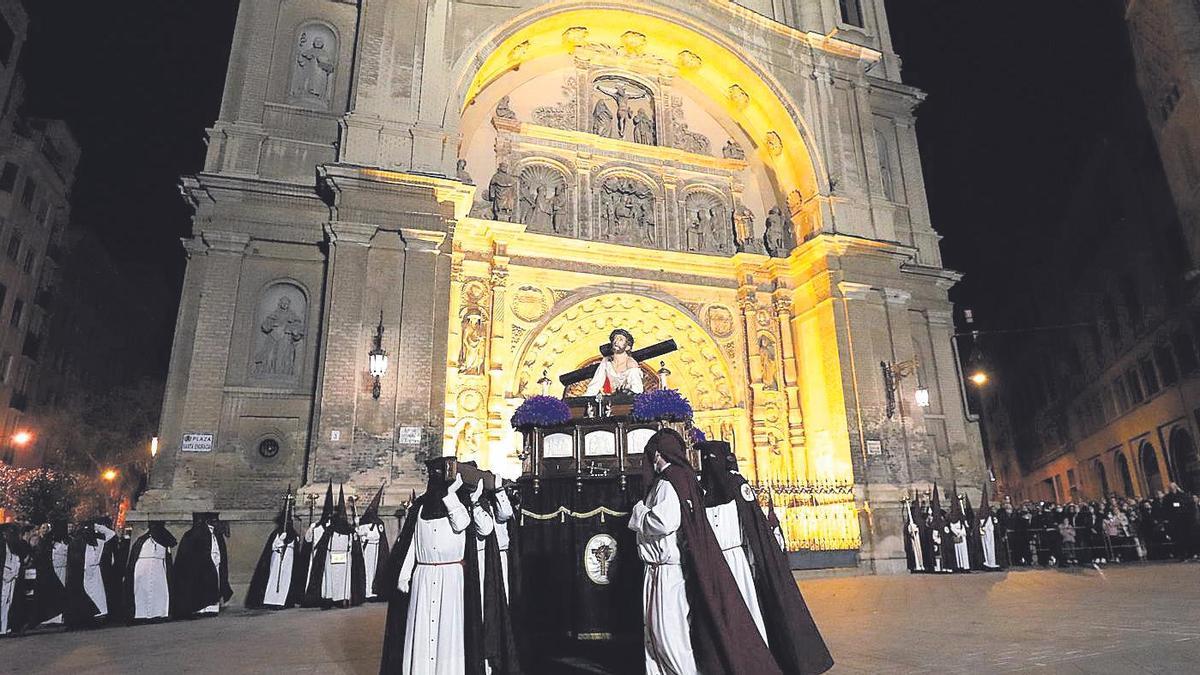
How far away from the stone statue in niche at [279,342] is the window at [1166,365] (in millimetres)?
26688

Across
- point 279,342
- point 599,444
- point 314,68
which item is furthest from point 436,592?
point 314,68

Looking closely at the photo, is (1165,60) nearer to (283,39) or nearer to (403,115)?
(403,115)

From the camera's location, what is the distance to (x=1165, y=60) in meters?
19.6

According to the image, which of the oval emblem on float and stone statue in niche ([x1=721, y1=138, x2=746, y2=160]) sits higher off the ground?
stone statue in niche ([x1=721, y1=138, x2=746, y2=160])

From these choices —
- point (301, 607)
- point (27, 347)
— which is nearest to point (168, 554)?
point (301, 607)

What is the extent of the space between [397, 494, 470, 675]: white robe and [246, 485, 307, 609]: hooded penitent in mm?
7027

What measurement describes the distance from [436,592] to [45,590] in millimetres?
7620

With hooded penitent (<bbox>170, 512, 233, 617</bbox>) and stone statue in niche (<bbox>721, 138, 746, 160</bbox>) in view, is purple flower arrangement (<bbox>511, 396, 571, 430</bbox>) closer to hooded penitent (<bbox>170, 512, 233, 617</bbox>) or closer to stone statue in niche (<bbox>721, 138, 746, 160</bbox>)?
hooded penitent (<bbox>170, 512, 233, 617</bbox>)

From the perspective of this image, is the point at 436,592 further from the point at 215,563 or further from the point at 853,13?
the point at 853,13

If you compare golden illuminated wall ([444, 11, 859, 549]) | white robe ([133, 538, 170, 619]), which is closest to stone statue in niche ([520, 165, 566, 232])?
golden illuminated wall ([444, 11, 859, 549])

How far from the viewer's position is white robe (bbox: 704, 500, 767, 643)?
14.8 ft

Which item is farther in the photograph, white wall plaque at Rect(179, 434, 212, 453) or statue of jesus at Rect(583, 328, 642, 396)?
white wall plaque at Rect(179, 434, 212, 453)

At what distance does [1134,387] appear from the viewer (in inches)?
987

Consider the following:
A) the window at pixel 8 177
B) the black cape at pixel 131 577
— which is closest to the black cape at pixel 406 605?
the black cape at pixel 131 577
